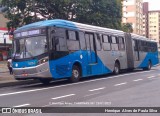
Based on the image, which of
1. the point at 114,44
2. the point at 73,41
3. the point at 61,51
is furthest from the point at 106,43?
the point at 61,51

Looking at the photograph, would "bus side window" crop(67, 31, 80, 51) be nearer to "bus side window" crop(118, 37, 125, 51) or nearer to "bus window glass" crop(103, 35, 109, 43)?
"bus window glass" crop(103, 35, 109, 43)

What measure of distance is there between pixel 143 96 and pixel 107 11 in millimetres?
24687

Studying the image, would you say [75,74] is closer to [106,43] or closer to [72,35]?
[72,35]

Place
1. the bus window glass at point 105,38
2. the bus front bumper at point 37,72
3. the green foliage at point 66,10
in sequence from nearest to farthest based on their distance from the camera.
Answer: the bus front bumper at point 37,72 → the bus window glass at point 105,38 → the green foliage at point 66,10

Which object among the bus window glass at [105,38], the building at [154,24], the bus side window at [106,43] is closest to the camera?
the bus side window at [106,43]

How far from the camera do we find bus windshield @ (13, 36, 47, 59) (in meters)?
16.6

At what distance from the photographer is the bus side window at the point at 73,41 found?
18.4m

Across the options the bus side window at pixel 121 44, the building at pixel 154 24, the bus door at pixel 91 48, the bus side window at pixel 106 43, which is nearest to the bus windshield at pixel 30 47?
the bus door at pixel 91 48

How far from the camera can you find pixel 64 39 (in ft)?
59.0

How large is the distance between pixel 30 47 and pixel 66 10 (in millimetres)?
17473

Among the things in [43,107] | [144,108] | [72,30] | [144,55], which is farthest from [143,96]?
[144,55]

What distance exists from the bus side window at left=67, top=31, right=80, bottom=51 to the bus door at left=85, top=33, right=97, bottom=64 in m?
1.30

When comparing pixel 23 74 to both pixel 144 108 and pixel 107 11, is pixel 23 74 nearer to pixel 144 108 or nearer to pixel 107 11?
pixel 144 108

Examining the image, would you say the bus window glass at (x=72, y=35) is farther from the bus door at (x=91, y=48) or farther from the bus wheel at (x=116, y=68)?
the bus wheel at (x=116, y=68)
